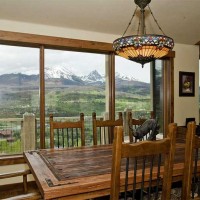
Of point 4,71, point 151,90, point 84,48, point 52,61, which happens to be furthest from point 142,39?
point 151,90

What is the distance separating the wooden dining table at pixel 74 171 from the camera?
1345 millimetres

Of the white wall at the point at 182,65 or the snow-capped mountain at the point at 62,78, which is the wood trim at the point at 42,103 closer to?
the snow-capped mountain at the point at 62,78

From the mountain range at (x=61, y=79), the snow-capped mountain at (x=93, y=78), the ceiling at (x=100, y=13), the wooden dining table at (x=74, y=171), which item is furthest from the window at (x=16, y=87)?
the wooden dining table at (x=74, y=171)

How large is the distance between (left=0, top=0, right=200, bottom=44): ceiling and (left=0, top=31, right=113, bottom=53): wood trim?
0.20 metres

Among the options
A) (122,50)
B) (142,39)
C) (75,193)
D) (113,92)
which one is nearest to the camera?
(75,193)

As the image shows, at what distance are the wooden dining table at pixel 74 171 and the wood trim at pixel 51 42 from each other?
61.9 inches

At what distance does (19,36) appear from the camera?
2.98m

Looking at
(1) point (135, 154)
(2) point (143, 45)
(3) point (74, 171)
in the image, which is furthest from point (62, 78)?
(1) point (135, 154)

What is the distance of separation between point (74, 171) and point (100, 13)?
7.40 feet

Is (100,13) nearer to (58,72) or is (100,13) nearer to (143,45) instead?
(58,72)

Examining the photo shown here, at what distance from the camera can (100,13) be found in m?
3.11

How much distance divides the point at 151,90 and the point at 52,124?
2.37 m

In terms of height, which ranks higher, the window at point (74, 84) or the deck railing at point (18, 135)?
the window at point (74, 84)

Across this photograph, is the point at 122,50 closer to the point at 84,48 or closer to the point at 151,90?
the point at 84,48
